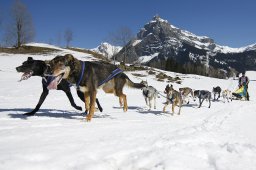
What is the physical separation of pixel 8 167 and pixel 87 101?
18.5 ft

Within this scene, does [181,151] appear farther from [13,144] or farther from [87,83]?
[87,83]

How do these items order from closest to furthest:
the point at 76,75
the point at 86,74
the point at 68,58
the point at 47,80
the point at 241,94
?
the point at 68,58 < the point at 76,75 < the point at 86,74 < the point at 47,80 < the point at 241,94

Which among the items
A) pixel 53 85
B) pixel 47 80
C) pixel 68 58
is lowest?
pixel 53 85

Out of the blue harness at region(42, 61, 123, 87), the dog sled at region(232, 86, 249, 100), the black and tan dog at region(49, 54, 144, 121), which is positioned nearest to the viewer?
the black and tan dog at region(49, 54, 144, 121)

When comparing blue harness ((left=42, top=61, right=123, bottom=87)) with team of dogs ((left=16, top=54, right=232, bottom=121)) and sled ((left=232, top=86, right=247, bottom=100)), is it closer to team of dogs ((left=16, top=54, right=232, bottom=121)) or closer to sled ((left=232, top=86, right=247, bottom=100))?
team of dogs ((left=16, top=54, right=232, bottom=121))

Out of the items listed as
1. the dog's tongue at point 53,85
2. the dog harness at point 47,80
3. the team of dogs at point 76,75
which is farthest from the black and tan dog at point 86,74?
the dog harness at point 47,80

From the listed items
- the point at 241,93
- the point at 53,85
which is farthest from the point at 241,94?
the point at 53,85

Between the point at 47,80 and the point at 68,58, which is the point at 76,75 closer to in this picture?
the point at 68,58

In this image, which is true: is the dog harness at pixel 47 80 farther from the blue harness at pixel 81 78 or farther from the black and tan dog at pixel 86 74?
the black and tan dog at pixel 86 74

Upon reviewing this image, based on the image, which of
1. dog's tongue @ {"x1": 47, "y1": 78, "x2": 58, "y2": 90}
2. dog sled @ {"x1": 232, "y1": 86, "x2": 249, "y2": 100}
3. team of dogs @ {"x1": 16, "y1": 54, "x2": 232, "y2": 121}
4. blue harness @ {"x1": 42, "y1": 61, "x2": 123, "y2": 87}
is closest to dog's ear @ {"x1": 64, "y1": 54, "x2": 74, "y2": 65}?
team of dogs @ {"x1": 16, "y1": 54, "x2": 232, "y2": 121}

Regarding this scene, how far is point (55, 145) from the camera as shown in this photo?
4.78 metres

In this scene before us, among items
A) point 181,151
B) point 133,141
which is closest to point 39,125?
point 133,141

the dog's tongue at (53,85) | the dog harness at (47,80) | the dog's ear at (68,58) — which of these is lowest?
the dog's tongue at (53,85)

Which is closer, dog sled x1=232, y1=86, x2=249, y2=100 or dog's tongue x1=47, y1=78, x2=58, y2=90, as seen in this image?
dog's tongue x1=47, y1=78, x2=58, y2=90
